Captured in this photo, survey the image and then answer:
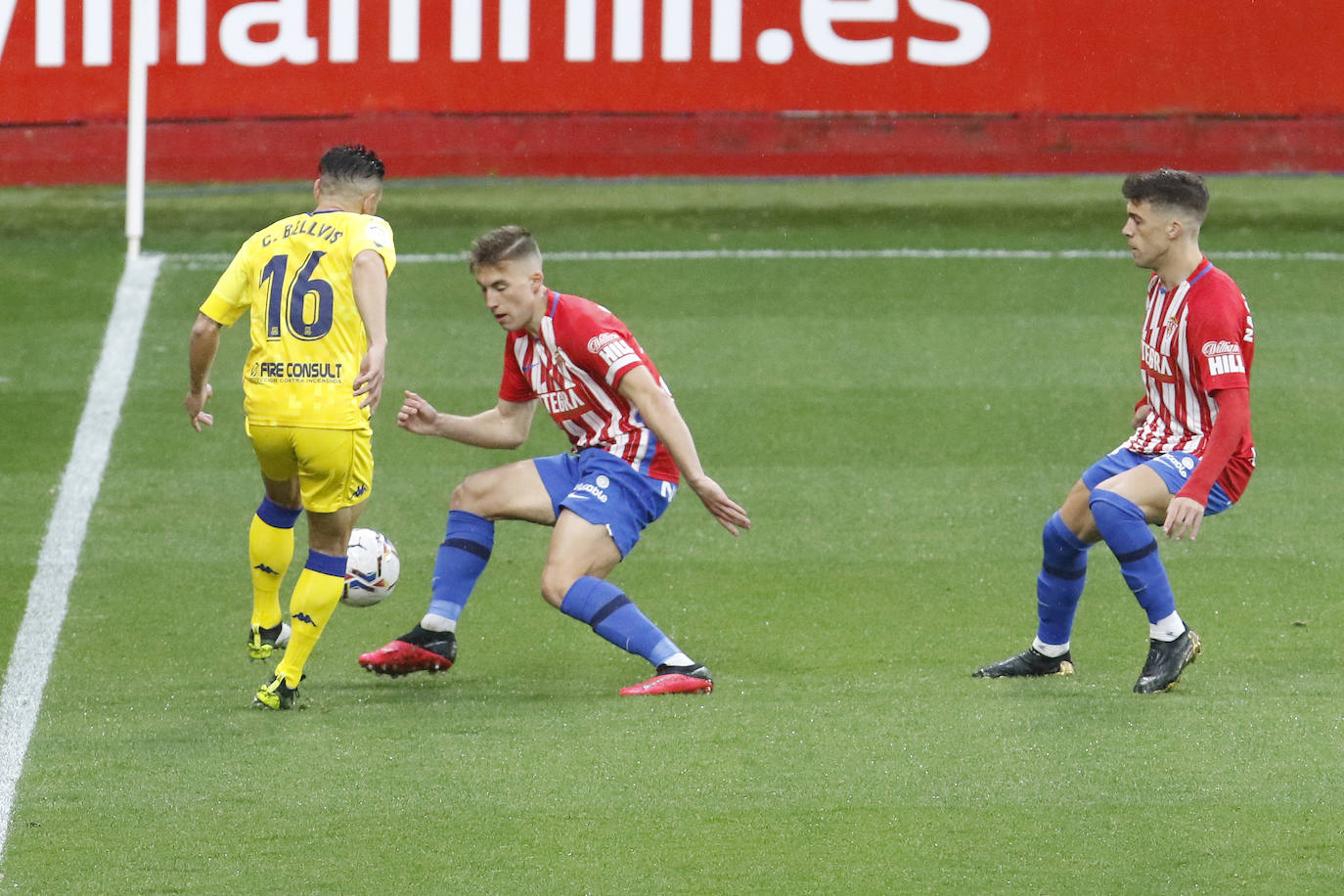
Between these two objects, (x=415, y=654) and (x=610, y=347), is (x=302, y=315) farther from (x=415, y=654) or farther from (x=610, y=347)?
(x=415, y=654)

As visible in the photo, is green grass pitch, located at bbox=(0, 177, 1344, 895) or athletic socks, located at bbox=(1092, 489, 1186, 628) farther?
athletic socks, located at bbox=(1092, 489, 1186, 628)

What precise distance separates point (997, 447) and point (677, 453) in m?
3.97

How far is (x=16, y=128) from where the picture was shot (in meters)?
12.8

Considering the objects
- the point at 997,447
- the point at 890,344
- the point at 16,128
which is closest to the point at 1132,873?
the point at 997,447

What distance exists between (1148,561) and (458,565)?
7.35 feet

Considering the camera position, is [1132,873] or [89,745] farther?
[89,745]

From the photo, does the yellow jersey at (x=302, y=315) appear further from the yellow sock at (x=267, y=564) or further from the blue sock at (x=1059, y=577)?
the blue sock at (x=1059, y=577)

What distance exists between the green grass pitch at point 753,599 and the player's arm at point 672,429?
63 centimetres

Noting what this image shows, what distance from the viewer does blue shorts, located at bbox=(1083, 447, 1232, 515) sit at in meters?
5.92

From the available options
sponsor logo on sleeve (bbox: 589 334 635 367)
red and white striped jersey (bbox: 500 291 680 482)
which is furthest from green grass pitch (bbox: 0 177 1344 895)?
sponsor logo on sleeve (bbox: 589 334 635 367)

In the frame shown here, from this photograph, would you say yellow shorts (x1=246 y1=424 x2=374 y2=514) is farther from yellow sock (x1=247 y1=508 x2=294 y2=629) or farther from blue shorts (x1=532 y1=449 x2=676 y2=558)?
blue shorts (x1=532 y1=449 x2=676 y2=558)

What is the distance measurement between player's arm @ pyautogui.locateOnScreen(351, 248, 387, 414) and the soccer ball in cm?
86

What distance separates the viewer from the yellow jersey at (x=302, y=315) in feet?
19.3

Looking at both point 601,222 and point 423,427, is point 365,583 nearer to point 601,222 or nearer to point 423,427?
point 423,427
